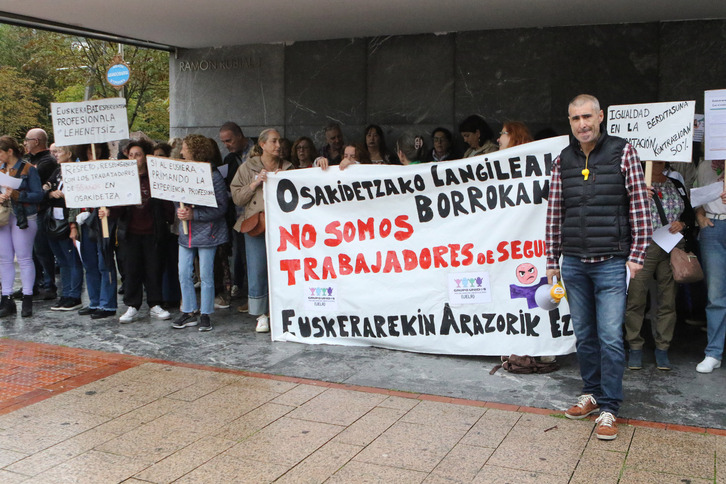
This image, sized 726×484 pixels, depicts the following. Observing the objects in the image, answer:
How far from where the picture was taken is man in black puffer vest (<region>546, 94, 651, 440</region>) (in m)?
4.46

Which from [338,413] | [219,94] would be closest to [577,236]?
[338,413]

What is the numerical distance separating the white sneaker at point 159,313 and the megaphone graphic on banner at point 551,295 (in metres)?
4.33

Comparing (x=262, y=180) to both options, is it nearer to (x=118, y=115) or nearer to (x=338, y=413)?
(x=118, y=115)

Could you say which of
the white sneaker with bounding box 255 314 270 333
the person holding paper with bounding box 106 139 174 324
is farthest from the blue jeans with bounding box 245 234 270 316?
the person holding paper with bounding box 106 139 174 324

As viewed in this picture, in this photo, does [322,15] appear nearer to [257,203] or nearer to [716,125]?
[257,203]

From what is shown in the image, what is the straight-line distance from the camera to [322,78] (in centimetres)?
990

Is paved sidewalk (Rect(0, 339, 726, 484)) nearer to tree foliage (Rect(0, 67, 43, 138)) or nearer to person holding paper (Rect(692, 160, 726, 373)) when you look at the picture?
person holding paper (Rect(692, 160, 726, 373))

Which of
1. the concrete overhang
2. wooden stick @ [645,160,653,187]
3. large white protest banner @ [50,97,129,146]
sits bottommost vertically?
wooden stick @ [645,160,653,187]

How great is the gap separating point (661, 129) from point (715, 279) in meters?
1.32

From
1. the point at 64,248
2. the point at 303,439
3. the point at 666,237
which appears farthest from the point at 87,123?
the point at 666,237

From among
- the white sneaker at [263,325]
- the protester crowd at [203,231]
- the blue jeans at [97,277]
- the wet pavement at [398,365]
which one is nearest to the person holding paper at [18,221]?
the protester crowd at [203,231]

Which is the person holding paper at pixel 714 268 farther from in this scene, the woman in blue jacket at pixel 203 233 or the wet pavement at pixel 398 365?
the woman in blue jacket at pixel 203 233

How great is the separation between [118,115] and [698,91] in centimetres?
629

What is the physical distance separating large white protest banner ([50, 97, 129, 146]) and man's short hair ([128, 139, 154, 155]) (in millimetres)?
258
